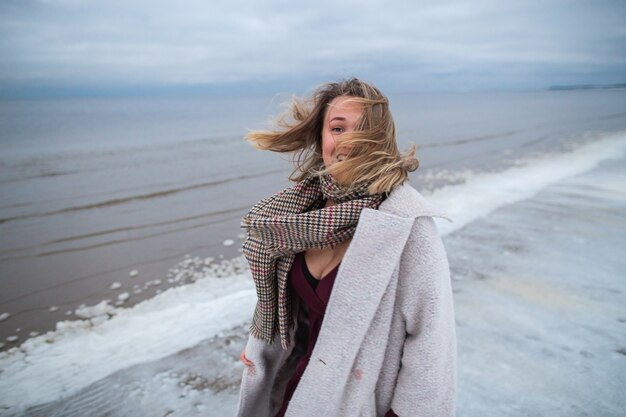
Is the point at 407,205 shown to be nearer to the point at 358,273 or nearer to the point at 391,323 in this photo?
the point at 358,273

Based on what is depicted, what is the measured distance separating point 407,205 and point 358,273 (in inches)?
11.2

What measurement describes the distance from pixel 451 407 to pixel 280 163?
1497cm

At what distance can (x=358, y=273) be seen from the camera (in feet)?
4.50

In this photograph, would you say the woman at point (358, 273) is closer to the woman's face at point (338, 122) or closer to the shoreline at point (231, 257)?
the woman's face at point (338, 122)

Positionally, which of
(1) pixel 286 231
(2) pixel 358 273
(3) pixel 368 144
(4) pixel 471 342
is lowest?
(4) pixel 471 342

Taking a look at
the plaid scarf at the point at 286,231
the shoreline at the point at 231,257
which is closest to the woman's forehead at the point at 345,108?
the plaid scarf at the point at 286,231

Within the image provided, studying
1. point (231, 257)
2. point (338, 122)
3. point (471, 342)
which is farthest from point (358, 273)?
point (231, 257)

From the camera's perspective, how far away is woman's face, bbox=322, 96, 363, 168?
5.16 ft

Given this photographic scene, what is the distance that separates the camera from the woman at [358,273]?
4.44 feet

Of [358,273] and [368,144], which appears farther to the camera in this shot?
[368,144]

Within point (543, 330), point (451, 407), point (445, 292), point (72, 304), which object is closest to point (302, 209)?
point (445, 292)

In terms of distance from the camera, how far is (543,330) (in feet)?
12.2

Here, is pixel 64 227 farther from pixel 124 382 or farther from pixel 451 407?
pixel 451 407

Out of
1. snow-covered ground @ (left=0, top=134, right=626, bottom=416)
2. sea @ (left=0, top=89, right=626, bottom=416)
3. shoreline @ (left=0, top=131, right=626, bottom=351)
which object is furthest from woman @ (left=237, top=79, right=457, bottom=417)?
shoreline @ (left=0, top=131, right=626, bottom=351)
